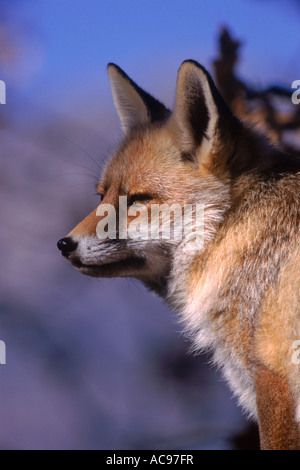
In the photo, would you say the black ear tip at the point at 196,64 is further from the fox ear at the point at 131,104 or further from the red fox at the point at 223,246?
the fox ear at the point at 131,104

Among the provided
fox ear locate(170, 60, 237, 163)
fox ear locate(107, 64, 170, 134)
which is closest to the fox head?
fox ear locate(170, 60, 237, 163)

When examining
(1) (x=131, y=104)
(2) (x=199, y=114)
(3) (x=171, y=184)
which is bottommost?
(3) (x=171, y=184)

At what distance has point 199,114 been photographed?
1434 mm

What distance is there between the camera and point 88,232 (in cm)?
148

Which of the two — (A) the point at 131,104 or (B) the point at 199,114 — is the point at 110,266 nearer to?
(B) the point at 199,114

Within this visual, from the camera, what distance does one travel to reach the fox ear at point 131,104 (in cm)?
175

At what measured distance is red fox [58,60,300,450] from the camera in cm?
120

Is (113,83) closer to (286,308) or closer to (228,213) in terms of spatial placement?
(228,213)

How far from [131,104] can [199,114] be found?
19.3 inches

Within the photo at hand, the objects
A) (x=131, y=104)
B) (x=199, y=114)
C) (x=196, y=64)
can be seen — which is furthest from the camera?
(x=131, y=104)

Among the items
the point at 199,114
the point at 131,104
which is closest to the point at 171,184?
the point at 199,114
